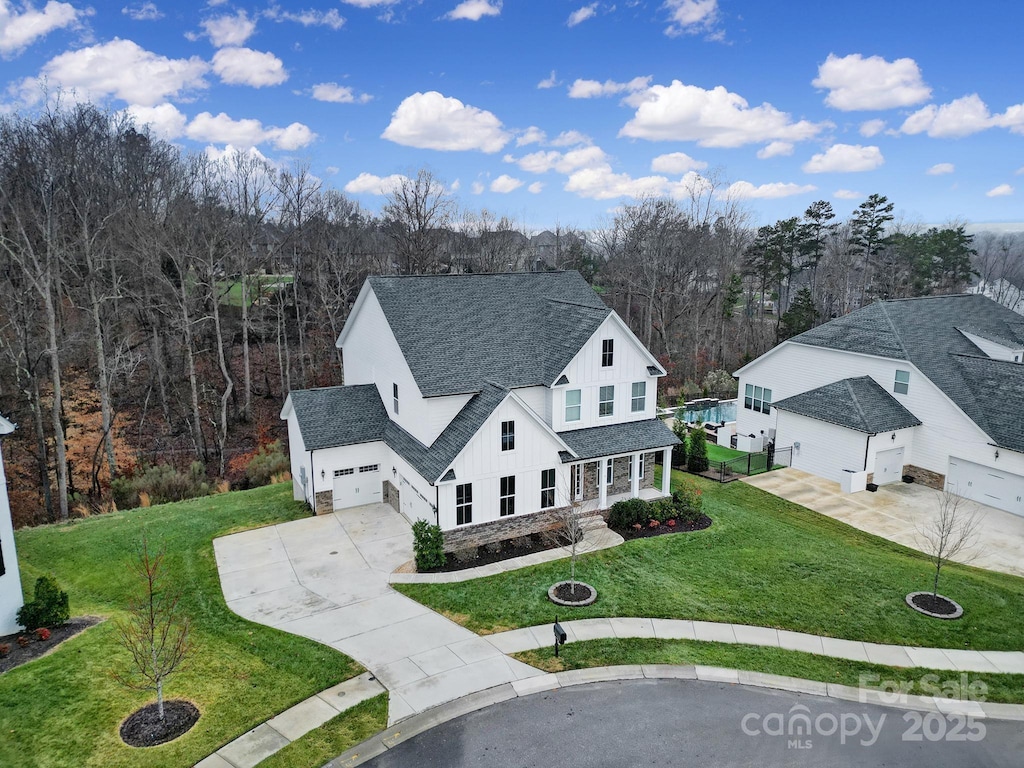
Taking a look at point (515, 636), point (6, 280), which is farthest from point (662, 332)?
point (6, 280)

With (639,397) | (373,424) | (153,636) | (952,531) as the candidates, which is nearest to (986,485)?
(952,531)

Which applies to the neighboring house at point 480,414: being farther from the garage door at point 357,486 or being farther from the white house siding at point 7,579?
the white house siding at point 7,579

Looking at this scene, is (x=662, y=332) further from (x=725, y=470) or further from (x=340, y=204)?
(x=340, y=204)

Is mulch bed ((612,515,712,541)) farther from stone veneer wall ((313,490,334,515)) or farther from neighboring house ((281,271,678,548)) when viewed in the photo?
stone veneer wall ((313,490,334,515))

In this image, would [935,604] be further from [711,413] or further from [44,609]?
[44,609]

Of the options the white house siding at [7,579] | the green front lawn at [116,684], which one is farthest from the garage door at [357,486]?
the white house siding at [7,579]

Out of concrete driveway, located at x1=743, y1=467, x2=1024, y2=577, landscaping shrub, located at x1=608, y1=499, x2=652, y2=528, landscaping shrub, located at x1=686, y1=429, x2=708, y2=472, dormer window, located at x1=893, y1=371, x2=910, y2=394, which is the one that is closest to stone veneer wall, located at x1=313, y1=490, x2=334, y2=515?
landscaping shrub, located at x1=608, y1=499, x2=652, y2=528
